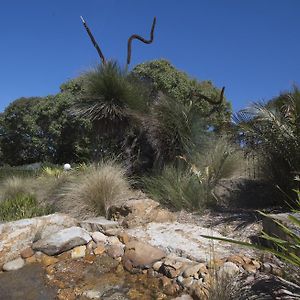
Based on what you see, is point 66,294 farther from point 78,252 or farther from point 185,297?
point 185,297

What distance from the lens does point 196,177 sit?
755 centimetres

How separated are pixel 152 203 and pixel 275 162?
234 centimetres

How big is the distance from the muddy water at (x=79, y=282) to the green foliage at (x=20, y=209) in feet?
7.44

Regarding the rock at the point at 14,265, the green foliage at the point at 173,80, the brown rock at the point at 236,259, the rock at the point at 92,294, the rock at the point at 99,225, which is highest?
the green foliage at the point at 173,80

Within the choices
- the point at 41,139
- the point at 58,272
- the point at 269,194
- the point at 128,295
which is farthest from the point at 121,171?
the point at 41,139

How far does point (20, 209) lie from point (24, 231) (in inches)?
57.4

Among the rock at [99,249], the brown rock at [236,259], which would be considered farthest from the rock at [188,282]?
the rock at [99,249]

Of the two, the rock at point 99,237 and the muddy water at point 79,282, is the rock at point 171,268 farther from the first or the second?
the rock at point 99,237

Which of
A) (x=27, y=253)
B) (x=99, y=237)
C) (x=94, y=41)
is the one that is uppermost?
(x=94, y=41)

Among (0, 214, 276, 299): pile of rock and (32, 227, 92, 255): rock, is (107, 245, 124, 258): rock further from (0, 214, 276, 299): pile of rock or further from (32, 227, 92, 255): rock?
(32, 227, 92, 255): rock

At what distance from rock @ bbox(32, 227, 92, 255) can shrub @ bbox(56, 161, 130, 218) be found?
1264 mm

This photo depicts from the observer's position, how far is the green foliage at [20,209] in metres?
7.50

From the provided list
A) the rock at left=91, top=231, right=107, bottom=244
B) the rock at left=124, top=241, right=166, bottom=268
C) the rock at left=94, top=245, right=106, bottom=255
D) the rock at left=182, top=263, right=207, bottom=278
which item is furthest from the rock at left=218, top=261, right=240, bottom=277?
the rock at left=91, top=231, right=107, bottom=244

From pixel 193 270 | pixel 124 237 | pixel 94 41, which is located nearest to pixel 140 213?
pixel 124 237
